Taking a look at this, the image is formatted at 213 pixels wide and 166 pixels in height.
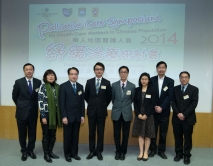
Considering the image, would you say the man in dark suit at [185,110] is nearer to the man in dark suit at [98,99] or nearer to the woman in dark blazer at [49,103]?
the man in dark suit at [98,99]

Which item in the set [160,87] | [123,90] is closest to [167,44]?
[160,87]

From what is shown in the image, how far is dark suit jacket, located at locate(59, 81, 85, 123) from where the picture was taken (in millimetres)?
2930

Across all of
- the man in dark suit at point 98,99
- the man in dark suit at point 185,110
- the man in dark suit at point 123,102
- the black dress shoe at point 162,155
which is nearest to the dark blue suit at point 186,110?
the man in dark suit at point 185,110

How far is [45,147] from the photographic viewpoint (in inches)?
121

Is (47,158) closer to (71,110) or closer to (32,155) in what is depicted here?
(32,155)

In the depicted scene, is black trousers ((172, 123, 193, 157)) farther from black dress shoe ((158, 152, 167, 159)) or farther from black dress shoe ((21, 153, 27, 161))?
black dress shoe ((21, 153, 27, 161))

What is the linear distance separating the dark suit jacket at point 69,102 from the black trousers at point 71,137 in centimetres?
11

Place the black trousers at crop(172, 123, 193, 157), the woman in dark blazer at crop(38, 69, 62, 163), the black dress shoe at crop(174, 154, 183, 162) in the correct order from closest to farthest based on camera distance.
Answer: the woman in dark blazer at crop(38, 69, 62, 163)
the black trousers at crop(172, 123, 193, 157)
the black dress shoe at crop(174, 154, 183, 162)

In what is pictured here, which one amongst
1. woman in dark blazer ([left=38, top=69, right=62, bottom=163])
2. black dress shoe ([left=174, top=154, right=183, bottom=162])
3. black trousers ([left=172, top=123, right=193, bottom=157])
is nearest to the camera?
woman in dark blazer ([left=38, top=69, right=62, bottom=163])

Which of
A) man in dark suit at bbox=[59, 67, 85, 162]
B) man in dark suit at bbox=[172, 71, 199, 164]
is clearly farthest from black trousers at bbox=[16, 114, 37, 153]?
man in dark suit at bbox=[172, 71, 199, 164]

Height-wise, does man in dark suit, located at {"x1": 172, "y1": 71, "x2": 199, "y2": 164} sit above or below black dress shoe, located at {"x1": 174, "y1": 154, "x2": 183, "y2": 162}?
above

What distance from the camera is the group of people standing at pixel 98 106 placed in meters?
2.96

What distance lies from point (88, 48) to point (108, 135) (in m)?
1.85

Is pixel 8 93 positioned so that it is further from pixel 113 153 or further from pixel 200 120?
pixel 200 120
